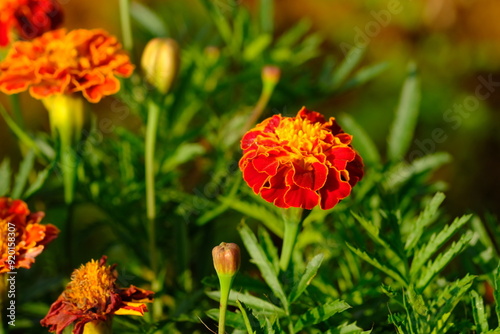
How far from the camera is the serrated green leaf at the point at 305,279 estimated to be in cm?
45

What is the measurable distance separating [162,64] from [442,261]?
1.05ft

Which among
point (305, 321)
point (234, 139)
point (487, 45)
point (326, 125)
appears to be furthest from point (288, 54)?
point (487, 45)

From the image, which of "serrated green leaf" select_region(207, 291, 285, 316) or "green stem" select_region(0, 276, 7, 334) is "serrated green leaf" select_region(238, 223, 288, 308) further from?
"green stem" select_region(0, 276, 7, 334)

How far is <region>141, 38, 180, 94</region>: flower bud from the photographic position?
2.05ft

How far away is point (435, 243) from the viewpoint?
0.48 m

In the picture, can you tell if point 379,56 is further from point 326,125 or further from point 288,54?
point 326,125

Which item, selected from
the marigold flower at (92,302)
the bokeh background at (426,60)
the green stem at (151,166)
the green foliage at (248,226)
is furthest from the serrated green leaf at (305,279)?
the bokeh background at (426,60)

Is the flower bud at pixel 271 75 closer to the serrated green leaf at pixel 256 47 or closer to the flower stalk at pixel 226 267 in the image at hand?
the serrated green leaf at pixel 256 47

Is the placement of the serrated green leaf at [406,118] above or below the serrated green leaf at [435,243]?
above

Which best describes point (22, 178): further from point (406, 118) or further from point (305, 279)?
point (406, 118)

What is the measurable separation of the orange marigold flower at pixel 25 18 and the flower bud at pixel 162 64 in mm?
111

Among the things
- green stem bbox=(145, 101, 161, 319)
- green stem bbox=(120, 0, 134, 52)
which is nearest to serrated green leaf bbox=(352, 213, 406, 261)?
green stem bbox=(145, 101, 161, 319)

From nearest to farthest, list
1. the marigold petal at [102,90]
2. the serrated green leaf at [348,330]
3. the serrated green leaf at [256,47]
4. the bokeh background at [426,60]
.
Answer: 1. the serrated green leaf at [348,330]
2. the marigold petal at [102,90]
3. the serrated green leaf at [256,47]
4. the bokeh background at [426,60]

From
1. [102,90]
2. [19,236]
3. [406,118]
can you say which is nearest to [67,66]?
[102,90]
